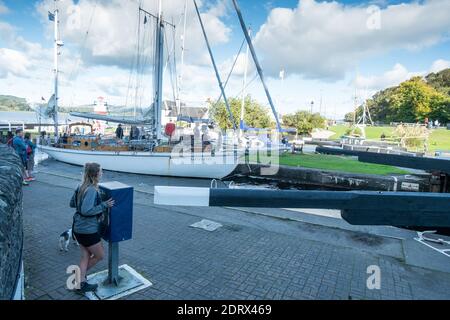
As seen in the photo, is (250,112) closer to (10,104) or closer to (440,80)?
(440,80)

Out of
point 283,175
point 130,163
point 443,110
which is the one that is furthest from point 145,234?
point 443,110

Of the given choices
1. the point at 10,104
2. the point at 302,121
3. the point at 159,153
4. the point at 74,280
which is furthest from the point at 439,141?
the point at 10,104

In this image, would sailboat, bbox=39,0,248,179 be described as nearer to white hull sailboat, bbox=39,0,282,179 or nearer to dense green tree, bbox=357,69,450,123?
white hull sailboat, bbox=39,0,282,179

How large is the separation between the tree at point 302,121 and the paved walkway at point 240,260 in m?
43.5

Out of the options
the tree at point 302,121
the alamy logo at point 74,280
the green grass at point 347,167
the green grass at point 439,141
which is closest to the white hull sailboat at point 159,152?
the green grass at point 347,167

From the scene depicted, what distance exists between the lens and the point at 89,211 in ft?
12.9

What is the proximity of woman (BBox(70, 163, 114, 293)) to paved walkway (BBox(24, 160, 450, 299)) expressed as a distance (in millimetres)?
766

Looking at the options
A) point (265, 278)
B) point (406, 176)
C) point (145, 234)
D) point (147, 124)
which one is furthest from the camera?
point (147, 124)

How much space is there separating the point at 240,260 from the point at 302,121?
46.5 metres

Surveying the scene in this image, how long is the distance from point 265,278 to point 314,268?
3.37 feet

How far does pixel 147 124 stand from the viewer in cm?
1894

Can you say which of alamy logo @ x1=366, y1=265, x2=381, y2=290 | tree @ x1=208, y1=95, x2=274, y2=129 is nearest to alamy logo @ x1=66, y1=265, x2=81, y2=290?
alamy logo @ x1=366, y1=265, x2=381, y2=290

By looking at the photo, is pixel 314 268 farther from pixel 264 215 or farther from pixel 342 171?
pixel 342 171

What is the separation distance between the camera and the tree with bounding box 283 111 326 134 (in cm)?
4969
